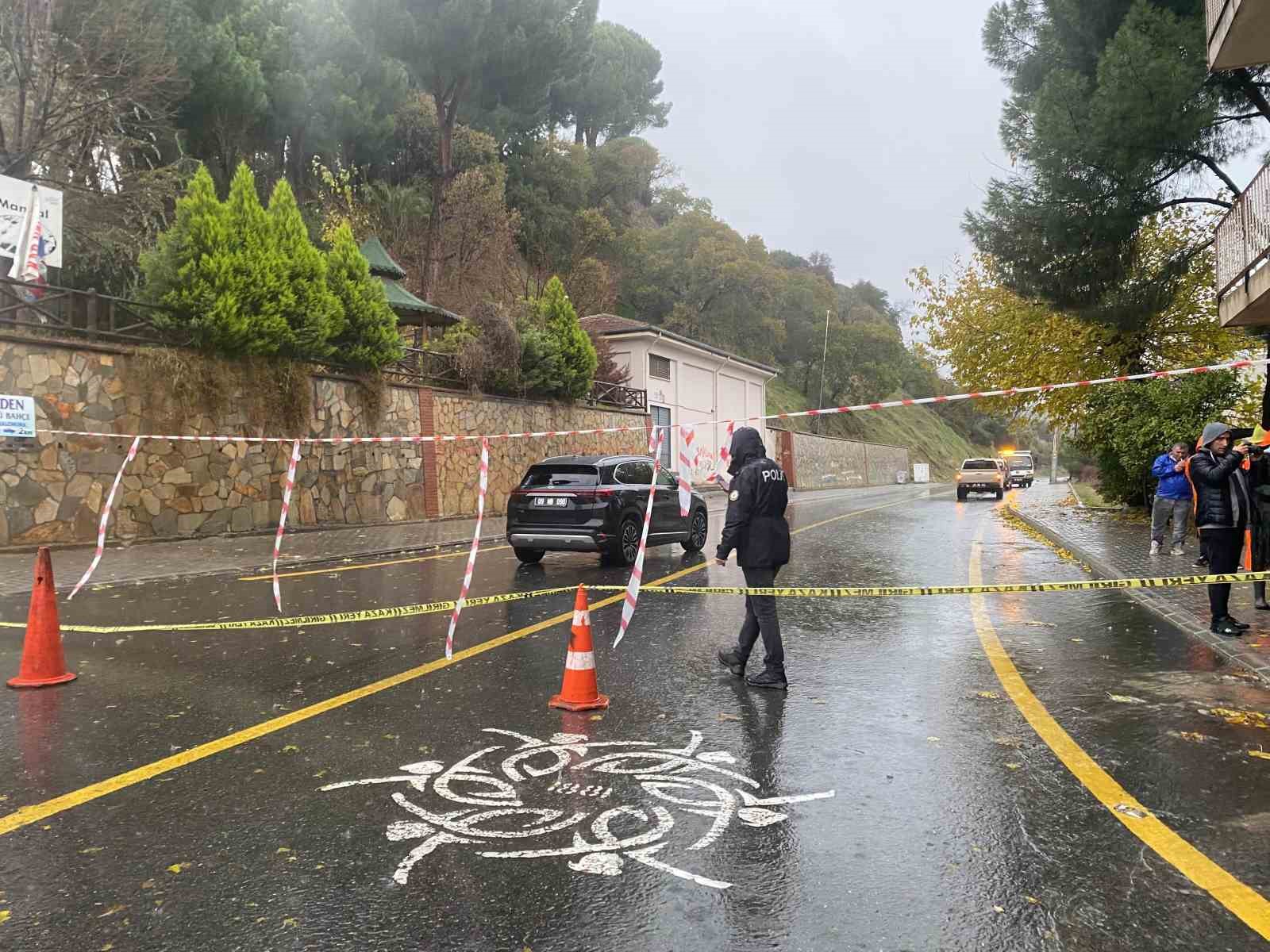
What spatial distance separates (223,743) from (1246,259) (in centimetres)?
1572

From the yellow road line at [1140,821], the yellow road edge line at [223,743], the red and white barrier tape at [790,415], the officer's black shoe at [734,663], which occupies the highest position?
the red and white barrier tape at [790,415]

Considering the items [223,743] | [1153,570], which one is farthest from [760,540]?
[1153,570]

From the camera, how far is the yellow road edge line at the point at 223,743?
3961 millimetres

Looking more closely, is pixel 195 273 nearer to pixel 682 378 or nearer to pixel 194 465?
pixel 194 465

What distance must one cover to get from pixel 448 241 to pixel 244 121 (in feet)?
33.4

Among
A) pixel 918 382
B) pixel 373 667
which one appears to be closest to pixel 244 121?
pixel 373 667

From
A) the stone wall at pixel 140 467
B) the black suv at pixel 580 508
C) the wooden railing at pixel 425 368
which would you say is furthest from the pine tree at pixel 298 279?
the black suv at pixel 580 508

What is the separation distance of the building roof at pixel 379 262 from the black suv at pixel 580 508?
14.9 metres

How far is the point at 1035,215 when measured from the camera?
2014 centimetres

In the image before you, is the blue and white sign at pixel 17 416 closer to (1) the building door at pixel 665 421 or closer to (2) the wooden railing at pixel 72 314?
(2) the wooden railing at pixel 72 314

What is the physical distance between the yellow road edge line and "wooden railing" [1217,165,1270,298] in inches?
472

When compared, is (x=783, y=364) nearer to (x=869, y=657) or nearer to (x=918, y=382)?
(x=918, y=382)

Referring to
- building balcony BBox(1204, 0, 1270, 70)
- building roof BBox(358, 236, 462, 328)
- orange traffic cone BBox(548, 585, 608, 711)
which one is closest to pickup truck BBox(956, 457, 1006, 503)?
building roof BBox(358, 236, 462, 328)

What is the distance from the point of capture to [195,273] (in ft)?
55.0
